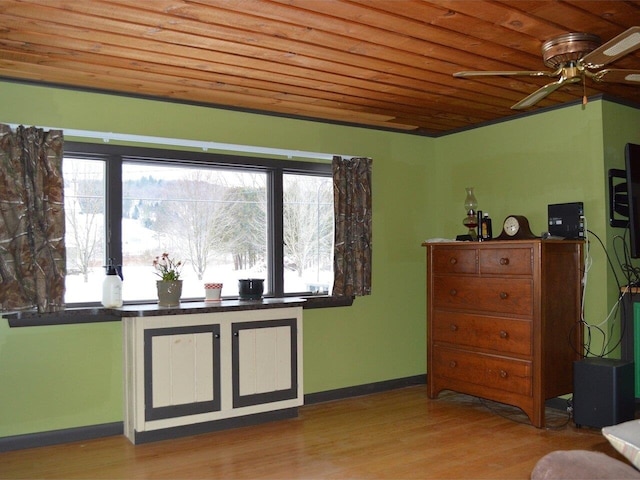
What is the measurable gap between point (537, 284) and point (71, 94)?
326cm

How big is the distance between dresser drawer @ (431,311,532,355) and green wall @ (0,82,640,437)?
60 cm

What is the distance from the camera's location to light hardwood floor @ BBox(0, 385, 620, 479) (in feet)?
9.96

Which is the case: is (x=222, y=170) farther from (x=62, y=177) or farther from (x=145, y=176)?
(x=62, y=177)

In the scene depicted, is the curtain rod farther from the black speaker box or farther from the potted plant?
the black speaker box

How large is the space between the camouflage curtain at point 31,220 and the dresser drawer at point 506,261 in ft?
9.35

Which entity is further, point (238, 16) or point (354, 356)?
point (354, 356)

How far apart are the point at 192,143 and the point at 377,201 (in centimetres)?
167

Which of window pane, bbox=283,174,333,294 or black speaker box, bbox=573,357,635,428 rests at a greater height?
window pane, bbox=283,174,333,294

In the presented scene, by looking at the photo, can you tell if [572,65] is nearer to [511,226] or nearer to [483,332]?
[511,226]

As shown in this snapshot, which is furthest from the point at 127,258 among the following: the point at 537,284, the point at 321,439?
the point at 537,284

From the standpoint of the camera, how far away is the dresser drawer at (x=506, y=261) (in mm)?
3818

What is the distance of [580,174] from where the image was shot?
13.5ft

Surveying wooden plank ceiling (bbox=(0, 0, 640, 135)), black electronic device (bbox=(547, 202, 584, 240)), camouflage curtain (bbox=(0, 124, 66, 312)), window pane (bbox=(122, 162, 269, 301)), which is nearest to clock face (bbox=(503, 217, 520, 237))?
black electronic device (bbox=(547, 202, 584, 240))

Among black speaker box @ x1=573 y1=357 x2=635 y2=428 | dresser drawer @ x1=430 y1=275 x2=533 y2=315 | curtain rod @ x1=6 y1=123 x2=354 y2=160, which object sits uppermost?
curtain rod @ x1=6 y1=123 x2=354 y2=160
